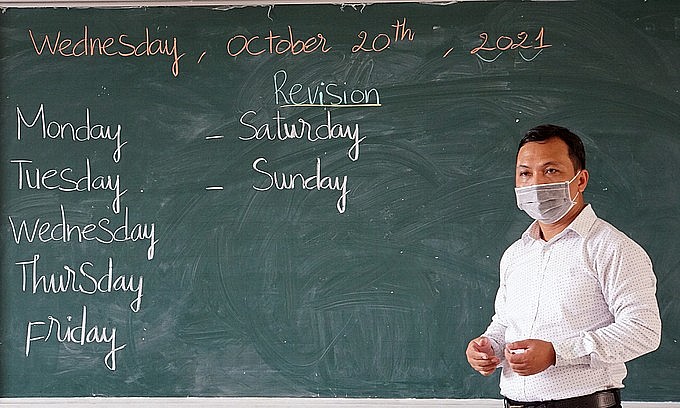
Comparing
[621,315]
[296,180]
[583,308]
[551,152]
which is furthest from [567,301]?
[296,180]

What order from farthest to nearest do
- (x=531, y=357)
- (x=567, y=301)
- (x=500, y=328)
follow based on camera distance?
(x=500, y=328) → (x=567, y=301) → (x=531, y=357)

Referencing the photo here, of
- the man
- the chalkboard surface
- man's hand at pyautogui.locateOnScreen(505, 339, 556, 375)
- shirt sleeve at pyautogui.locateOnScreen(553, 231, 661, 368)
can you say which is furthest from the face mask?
the chalkboard surface

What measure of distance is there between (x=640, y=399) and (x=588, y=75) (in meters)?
1.15

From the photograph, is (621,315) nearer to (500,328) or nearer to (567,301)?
(567,301)

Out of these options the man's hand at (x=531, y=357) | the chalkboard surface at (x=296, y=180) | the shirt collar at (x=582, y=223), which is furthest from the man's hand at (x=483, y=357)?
the chalkboard surface at (x=296, y=180)

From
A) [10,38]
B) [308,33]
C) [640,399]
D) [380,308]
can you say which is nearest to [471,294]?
[380,308]

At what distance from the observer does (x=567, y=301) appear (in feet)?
7.09

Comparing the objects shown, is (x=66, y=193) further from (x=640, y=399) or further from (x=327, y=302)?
(x=640, y=399)

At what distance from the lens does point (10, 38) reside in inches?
129

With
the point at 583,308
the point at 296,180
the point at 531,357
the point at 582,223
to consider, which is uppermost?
the point at 296,180

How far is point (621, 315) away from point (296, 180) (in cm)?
144

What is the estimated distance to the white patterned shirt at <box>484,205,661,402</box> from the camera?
2053mm

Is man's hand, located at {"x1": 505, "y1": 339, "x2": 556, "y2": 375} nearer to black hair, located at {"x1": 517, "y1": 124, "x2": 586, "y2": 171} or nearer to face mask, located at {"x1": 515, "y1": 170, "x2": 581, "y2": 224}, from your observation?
face mask, located at {"x1": 515, "y1": 170, "x2": 581, "y2": 224}

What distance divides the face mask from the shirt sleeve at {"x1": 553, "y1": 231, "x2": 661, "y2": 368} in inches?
5.7
